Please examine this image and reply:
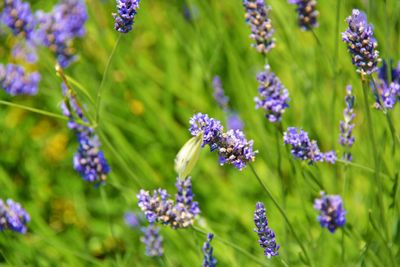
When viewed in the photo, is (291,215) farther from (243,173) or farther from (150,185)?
(150,185)

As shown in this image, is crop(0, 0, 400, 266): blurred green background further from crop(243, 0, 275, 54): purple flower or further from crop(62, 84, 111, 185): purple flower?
crop(243, 0, 275, 54): purple flower

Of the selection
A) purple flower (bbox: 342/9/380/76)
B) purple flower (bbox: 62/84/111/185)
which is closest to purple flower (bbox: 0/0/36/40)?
purple flower (bbox: 62/84/111/185)

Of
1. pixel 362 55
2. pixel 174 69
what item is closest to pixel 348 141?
pixel 362 55

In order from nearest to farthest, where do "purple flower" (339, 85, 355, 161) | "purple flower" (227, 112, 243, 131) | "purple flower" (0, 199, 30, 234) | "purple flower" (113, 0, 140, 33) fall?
"purple flower" (113, 0, 140, 33) < "purple flower" (339, 85, 355, 161) < "purple flower" (0, 199, 30, 234) < "purple flower" (227, 112, 243, 131)

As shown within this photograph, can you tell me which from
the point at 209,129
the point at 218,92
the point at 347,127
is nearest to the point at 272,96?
the point at 347,127

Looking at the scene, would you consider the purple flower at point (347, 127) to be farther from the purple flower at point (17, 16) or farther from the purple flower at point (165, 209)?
the purple flower at point (17, 16)

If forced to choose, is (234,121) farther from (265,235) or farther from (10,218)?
(265,235)
